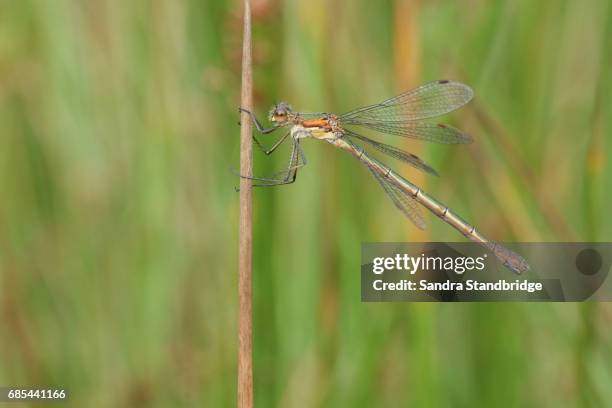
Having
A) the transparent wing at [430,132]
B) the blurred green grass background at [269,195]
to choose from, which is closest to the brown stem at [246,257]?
the blurred green grass background at [269,195]

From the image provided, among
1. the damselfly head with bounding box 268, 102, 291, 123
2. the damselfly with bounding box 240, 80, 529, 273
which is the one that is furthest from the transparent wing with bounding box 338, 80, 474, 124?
the damselfly head with bounding box 268, 102, 291, 123

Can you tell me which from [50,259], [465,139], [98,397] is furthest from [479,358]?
[50,259]

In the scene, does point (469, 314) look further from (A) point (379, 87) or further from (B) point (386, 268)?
(A) point (379, 87)

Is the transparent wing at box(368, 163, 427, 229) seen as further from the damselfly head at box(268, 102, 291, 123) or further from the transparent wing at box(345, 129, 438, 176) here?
the damselfly head at box(268, 102, 291, 123)

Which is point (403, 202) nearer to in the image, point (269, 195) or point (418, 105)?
point (418, 105)

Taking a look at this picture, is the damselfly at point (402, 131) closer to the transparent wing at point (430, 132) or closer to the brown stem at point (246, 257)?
the transparent wing at point (430, 132)

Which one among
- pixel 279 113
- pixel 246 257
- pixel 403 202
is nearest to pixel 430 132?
pixel 403 202
